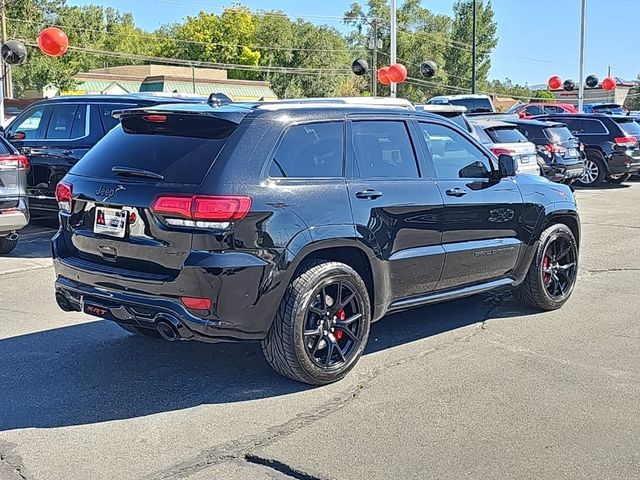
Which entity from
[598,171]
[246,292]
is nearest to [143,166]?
[246,292]

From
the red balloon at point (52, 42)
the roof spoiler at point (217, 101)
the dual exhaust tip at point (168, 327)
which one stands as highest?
the red balloon at point (52, 42)

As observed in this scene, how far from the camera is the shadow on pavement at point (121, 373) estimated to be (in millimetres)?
4691

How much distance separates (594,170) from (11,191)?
48.5 feet

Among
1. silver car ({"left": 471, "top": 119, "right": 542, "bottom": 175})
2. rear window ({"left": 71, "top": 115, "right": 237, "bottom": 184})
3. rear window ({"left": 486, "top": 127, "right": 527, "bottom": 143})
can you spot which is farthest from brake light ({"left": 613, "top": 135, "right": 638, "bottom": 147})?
rear window ({"left": 71, "top": 115, "right": 237, "bottom": 184})

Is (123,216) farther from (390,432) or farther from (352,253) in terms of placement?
(390,432)

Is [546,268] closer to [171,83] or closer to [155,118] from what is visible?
[155,118]

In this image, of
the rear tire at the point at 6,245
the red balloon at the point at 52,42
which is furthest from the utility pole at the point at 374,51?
the rear tire at the point at 6,245

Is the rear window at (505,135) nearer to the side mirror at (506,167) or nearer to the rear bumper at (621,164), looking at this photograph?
the rear bumper at (621,164)

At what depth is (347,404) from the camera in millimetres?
4789

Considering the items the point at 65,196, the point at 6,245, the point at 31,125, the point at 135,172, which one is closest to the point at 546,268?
the point at 135,172

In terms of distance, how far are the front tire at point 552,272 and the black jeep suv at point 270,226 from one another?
1.02 meters

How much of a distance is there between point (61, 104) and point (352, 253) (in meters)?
7.30

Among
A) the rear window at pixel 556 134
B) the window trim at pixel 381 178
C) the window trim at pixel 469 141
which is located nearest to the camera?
the window trim at pixel 381 178

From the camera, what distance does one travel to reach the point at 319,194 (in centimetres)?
500
